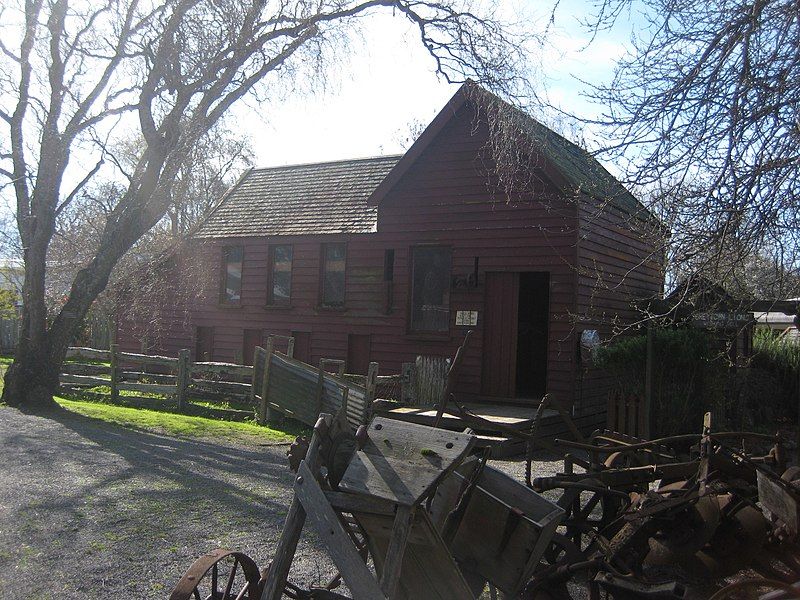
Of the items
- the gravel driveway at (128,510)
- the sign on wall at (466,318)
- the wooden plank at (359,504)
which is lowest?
the gravel driveway at (128,510)

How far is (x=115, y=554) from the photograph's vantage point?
18.2ft

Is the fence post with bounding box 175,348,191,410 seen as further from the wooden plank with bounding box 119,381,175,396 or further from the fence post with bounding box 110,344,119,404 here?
the fence post with bounding box 110,344,119,404

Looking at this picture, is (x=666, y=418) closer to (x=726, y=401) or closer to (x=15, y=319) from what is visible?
(x=726, y=401)

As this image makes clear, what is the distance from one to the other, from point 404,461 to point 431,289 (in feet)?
39.6

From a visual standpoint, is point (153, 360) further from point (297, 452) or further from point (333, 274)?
point (297, 452)

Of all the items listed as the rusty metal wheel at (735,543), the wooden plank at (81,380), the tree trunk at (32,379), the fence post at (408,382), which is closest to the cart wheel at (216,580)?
the rusty metal wheel at (735,543)

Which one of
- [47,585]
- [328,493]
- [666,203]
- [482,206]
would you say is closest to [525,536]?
[328,493]

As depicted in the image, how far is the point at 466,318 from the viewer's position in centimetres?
1447

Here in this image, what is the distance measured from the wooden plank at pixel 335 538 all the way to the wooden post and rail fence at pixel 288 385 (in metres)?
8.28

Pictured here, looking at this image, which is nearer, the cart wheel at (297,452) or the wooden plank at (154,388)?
the cart wheel at (297,452)

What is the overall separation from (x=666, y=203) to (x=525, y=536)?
397cm

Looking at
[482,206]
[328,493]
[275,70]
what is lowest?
[328,493]

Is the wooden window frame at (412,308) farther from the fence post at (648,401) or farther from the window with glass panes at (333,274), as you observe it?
the fence post at (648,401)

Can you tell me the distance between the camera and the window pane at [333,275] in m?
17.1
